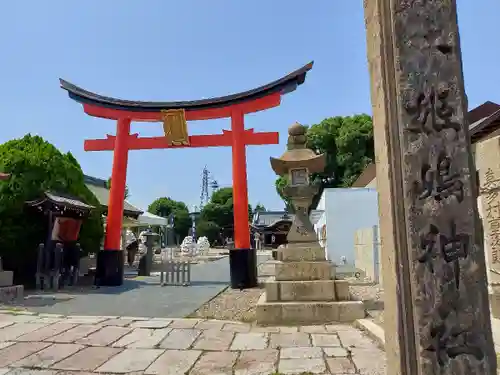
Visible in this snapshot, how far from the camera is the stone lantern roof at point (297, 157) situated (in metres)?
7.58

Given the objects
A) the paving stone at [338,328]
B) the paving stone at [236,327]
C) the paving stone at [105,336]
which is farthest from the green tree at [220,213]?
the paving stone at [105,336]

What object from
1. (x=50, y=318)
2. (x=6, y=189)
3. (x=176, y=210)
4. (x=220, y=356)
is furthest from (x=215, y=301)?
(x=176, y=210)

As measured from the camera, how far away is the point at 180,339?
17.0ft

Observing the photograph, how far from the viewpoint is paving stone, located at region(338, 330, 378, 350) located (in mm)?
4715

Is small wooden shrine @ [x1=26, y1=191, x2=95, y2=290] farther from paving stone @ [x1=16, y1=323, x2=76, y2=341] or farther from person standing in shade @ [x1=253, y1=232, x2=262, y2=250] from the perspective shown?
person standing in shade @ [x1=253, y1=232, x2=262, y2=250]

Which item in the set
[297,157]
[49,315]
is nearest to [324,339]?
[297,157]

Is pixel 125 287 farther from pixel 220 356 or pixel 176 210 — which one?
pixel 176 210

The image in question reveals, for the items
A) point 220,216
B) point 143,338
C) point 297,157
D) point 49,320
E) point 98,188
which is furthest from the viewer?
point 220,216

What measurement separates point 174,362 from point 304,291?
2.85 meters

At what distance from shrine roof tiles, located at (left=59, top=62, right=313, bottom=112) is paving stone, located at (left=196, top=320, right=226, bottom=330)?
663 cm

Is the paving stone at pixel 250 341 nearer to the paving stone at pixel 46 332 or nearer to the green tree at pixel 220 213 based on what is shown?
the paving stone at pixel 46 332

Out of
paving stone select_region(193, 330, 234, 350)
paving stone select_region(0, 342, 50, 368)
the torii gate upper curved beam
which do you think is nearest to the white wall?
the torii gate upper curved beam

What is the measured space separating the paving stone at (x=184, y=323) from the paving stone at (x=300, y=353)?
1.93 metres

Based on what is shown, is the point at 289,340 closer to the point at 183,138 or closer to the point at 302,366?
the point at 302,366
